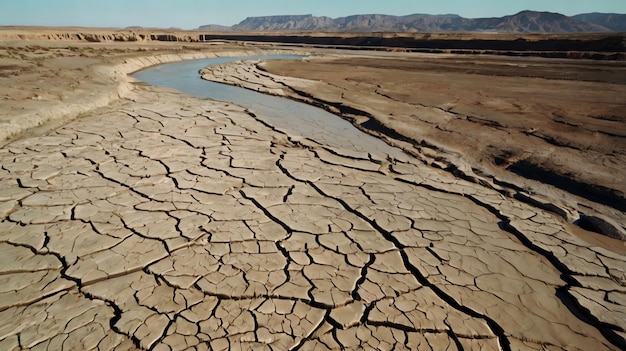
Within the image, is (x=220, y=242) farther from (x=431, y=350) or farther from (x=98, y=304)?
(x=431, y=350)

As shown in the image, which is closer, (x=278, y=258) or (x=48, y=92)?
(x=278, y=258)

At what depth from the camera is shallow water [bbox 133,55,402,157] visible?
5000mm

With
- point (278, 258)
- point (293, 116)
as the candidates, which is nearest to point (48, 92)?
point (293, 116)

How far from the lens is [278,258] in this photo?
230 centimetres

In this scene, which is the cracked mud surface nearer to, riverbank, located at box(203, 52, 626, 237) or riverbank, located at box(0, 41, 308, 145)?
riverbank, located at box(203, 52, 626, 237)

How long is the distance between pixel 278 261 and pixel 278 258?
3 cm

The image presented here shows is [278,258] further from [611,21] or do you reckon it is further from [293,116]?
[611,21]

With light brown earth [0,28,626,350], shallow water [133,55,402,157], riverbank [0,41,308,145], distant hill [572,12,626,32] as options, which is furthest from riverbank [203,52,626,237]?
distant hill [572,12,626,32]

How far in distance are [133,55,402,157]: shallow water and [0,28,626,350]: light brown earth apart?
2.90ft

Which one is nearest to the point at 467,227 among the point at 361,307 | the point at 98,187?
the point at 361,307

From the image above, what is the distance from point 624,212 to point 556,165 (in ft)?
3.37

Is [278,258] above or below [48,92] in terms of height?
below

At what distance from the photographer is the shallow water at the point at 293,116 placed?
16.4 ft

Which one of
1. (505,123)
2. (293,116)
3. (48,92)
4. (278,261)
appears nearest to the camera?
(278,261)
